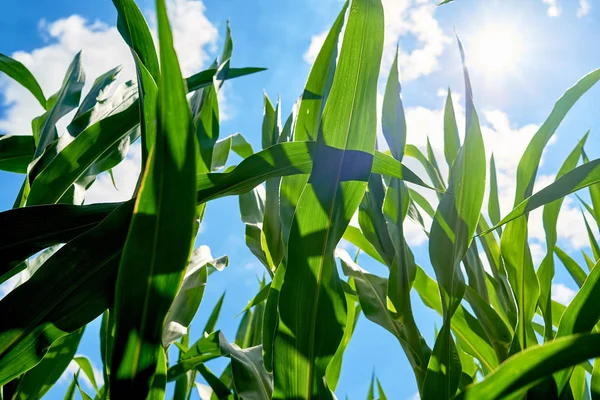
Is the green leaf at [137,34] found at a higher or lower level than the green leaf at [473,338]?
higher

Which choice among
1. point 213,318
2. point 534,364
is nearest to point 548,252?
point 534,364

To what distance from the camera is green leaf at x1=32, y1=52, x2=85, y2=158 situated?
24.6 inches

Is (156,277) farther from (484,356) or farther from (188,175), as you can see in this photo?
(484,356)

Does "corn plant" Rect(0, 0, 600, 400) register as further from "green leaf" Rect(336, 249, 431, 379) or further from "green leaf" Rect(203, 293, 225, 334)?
"green leaf" Rect(203, 293, 225, 334)

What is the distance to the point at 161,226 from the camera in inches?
10.4

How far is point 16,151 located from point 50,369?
295mm

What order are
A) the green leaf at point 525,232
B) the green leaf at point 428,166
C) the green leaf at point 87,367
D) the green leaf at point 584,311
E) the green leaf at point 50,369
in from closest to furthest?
the green leaf at point 584,311 → the green leaf at point 525,232 → the green leaf at point 50,369 → the green leaf at point 428,166 → the green leaf at point 87,367

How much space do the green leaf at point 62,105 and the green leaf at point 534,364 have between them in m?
0.55

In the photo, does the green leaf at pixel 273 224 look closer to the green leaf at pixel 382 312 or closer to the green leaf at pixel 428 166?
the green leaf at pixel 382 312

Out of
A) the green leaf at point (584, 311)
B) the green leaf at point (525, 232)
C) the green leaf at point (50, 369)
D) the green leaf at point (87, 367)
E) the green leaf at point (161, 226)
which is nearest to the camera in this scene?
the green leaf at point (161, 226)

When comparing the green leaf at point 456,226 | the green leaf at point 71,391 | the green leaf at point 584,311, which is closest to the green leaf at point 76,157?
the green leaf at point 456,226

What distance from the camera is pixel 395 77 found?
0.55 m

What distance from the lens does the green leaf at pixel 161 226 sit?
0.82 feet

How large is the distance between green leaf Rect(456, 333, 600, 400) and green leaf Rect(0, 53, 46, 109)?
738 millimetres
